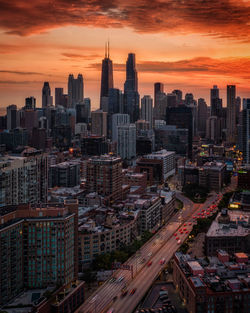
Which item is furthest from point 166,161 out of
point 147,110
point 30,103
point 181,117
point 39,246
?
point 147,110

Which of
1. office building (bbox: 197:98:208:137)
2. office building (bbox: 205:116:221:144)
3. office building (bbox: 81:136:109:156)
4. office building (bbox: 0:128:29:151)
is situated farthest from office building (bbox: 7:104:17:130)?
office building (bbox: 197:98:208:137)

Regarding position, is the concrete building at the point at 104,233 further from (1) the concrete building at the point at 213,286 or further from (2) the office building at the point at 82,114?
(2) the office building at the point at 82,114

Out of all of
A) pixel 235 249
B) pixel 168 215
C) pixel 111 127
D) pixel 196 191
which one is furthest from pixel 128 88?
pixel 235 249

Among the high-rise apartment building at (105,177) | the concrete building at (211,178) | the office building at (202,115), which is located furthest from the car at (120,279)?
the office building at (202,115)

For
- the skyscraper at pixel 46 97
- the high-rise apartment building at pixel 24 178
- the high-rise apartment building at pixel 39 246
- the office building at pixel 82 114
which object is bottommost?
the high-rise apartment building at pixel 39 246

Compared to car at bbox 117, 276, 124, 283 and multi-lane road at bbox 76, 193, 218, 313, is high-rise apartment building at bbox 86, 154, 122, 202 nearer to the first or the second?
multi-lane road at bbox 76, 193, 218, 313

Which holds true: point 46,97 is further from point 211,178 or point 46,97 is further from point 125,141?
point 211,178
